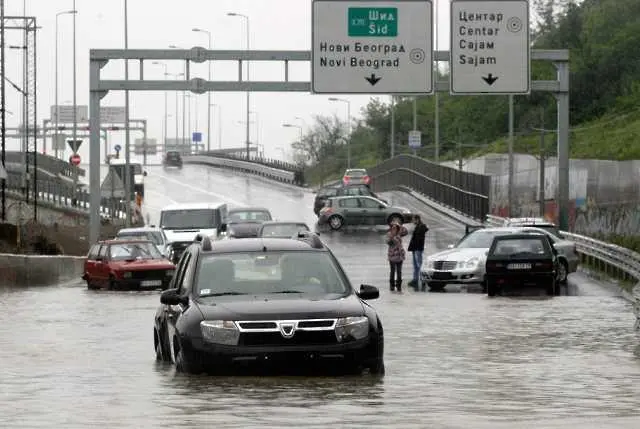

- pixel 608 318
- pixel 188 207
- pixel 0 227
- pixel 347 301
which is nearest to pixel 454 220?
pixel 188 207

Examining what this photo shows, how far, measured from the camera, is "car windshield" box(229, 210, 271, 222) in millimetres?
57719

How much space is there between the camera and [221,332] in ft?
49.9

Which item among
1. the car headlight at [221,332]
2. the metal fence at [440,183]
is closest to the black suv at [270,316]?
the car headlight at [221,332]

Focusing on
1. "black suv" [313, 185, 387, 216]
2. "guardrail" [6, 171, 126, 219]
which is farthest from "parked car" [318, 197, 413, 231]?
"guardrail" [6, 171, 126, 219]

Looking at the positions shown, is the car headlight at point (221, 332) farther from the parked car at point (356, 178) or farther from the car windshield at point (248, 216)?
the parked car at point (356, 178)

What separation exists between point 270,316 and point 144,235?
33775mm

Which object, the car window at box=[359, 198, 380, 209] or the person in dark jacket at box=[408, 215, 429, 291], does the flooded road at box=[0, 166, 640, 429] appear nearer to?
the person in dark jacket at box=[408, 215, 429, 291]

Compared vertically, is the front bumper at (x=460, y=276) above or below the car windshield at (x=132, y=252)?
below

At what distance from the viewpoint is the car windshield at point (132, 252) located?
139 feet

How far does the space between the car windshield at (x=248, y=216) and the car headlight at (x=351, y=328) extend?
42086mm

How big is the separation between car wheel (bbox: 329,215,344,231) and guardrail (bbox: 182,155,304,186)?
53399 mm

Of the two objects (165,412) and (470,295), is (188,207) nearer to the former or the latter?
(470,295)

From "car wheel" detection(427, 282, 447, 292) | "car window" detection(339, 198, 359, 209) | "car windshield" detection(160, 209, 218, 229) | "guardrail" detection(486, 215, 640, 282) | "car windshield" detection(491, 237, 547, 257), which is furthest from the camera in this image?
"car window" detection(339, 198, 359, 209)

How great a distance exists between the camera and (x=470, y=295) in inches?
1417
